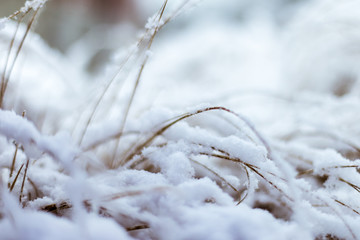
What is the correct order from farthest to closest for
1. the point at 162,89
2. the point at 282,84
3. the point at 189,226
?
1. the point at 282,84
2. the point at 162,89
3. the point at 189,226

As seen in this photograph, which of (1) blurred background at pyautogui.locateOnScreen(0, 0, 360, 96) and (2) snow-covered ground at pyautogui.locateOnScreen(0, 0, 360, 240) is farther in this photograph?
(1) blurred background at pyautogui.locateOnScreen(0, 0, 360, 96)

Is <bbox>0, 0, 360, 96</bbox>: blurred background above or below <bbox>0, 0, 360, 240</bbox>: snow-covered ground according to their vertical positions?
above

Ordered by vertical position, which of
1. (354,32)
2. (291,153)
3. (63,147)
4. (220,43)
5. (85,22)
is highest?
(85,22)

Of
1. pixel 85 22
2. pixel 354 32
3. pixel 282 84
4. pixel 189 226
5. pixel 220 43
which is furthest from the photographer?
pixel 85 22

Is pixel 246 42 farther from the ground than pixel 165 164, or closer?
farther from the ground

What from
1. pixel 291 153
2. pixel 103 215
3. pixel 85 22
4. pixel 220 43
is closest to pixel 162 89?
pixel 291 153

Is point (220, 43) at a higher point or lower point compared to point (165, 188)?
higher

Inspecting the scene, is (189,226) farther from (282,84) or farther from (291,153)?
(282,84)

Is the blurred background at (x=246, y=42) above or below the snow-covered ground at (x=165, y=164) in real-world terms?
above

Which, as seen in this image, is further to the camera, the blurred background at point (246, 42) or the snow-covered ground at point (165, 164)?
the blurred background at point (246, 42)

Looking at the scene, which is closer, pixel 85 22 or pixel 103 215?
pixel 103 215

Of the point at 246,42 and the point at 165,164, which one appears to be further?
the point at 246,42
